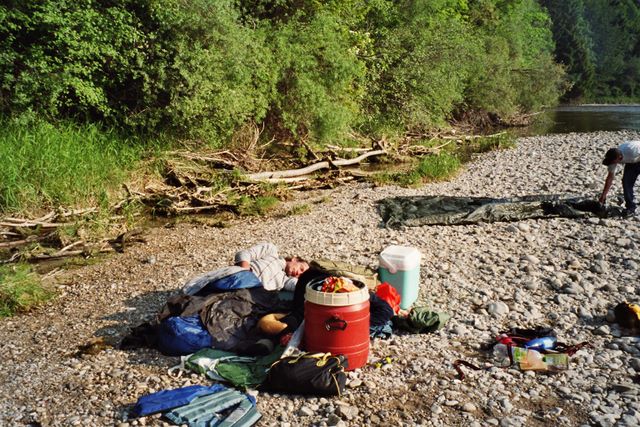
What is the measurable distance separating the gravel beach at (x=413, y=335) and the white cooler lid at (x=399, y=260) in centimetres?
68

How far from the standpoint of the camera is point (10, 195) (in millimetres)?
10328

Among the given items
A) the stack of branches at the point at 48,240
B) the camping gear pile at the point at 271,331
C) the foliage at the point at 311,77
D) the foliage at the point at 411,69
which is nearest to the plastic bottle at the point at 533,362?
the camping gear pile at the point at 271,331

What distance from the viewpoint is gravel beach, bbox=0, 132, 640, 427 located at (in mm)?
4691

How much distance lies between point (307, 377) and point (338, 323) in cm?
58

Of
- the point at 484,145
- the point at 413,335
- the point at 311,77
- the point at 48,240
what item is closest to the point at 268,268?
the point at 413,335

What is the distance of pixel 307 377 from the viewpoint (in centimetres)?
483

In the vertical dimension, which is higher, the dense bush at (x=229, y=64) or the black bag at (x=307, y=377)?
the dense bush at (x=229, y=64)

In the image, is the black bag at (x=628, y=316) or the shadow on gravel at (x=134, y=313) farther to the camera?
the shadow on gravel at (x=134, y=313)

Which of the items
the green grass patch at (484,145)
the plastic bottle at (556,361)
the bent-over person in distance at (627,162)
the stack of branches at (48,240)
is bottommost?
the green grass patch at (484,145)

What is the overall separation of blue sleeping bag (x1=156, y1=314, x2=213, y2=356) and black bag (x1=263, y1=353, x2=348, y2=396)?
1.06m

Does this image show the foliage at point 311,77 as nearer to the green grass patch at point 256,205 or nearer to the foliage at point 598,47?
the green grass patch at point 256,205

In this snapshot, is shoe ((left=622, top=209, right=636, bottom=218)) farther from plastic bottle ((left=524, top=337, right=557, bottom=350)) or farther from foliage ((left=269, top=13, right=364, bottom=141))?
foliage ((left=269, top=13, right=364, bottom=141))

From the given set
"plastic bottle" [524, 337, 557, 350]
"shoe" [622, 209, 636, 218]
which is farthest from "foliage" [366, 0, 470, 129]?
"plastic bottle" [524, 337, 557, 350]

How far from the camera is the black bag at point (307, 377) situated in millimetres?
A: 4816
